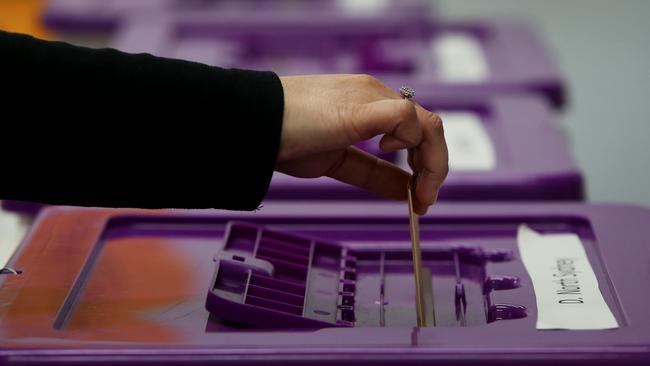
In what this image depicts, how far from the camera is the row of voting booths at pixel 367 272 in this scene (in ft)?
2.11

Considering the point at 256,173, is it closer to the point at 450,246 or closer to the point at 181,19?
the point at 450,246

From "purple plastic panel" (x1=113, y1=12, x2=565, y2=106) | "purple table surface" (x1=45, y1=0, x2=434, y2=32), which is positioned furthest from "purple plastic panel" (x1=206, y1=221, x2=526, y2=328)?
"purple table surface" (x1=45, y1=0, x2=434, y2=32)

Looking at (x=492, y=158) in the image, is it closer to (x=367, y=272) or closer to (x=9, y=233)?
(x=367, y=272)

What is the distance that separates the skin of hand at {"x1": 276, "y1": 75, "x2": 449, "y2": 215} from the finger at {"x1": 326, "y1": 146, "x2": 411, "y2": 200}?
19mm

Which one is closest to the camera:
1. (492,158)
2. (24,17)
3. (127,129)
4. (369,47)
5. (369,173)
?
(127,129)

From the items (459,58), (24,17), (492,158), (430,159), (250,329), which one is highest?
(24,17)

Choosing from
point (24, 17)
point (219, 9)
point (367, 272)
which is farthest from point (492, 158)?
point (24, 17)

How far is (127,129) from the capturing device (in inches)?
26.2

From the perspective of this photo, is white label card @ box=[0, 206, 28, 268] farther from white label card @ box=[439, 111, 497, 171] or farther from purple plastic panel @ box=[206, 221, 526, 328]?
white label card @ box=[439, 111, 497, 171]

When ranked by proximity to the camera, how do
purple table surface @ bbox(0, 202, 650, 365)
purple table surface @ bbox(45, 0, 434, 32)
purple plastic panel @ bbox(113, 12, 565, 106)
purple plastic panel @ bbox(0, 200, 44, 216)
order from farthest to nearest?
purple table surface @ bbox(45, 0, 434, 32)
purple plastic panel @ bbox(113, 12, 565, 106)
purple plastic panel @ bbox(0, 200, 44, 216)
purple table surface @ bbox(0, 202, 650, 365)

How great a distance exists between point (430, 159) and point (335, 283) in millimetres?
139

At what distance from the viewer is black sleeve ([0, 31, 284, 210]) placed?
0.66 metres

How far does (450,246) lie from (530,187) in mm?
201

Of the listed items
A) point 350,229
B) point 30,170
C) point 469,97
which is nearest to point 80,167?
point 30,170
